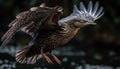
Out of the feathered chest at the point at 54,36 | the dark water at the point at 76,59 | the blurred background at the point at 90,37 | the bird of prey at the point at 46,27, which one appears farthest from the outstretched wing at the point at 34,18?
the blurred background at the point at 90,37

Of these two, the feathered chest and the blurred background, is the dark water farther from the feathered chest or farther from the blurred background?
the feathered chest

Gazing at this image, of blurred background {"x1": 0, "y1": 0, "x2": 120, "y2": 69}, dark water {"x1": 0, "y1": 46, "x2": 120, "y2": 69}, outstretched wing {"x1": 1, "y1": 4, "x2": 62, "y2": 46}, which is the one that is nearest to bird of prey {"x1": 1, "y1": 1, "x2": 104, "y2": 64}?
outstretched wing {"x1": 1, "y1": 4, "x2": 62, "y2": 46}

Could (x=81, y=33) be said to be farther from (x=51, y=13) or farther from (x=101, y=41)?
(x=51, y=13)

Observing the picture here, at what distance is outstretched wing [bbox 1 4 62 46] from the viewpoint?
20.7 feet

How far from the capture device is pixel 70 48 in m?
12.2

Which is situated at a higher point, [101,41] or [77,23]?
[77,23]

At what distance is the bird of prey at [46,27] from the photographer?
638 centimetres

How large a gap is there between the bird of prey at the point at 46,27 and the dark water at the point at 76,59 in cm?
94

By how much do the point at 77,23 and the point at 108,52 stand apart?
222 inches

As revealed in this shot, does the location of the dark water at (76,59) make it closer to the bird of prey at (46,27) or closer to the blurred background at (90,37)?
the blurred background at (90,37)

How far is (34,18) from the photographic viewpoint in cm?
643

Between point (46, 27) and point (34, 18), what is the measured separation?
0.34 m

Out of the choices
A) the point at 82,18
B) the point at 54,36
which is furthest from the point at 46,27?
the point at 82,18

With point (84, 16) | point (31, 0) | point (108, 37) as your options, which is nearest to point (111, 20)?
point (108, 37)
